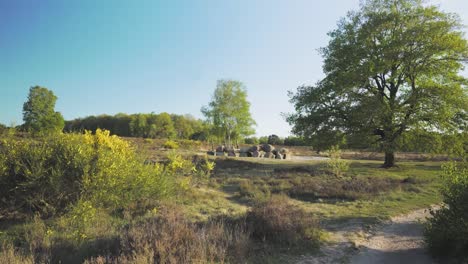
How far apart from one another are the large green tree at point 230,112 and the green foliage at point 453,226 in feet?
141

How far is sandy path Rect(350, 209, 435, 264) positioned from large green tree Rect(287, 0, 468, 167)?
13.6 m

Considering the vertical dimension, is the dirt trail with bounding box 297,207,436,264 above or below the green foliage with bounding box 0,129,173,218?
below

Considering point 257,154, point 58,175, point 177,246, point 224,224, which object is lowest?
point 224,224

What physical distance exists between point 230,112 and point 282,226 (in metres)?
42.7

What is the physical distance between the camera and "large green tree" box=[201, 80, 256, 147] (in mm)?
49219

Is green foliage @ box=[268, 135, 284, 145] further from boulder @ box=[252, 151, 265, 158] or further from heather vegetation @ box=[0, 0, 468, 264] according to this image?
heather vegetation @ box=[0, 0, 468, 264]

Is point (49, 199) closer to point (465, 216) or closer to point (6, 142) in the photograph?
point (6, 142)

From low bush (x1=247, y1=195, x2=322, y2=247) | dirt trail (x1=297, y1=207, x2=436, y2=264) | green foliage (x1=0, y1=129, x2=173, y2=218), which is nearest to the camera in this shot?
dirt trail (x1=297, y1=207, x2=436, y2=264)

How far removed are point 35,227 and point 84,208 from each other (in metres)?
1.19

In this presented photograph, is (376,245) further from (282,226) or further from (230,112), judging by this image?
(230,112)

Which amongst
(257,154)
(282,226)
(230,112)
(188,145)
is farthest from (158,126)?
(282,226)

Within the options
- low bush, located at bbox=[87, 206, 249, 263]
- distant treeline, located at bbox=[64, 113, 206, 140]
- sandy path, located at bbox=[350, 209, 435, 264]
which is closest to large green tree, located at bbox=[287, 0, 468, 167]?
sandy path, located at bbox=[350, 209, 435, 264]

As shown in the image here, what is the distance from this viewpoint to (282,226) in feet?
22.3

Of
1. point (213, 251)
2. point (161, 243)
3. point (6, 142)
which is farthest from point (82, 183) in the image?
point (213, 251)
